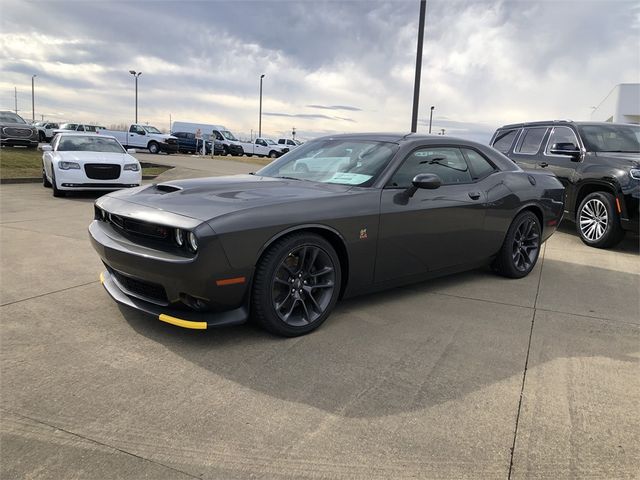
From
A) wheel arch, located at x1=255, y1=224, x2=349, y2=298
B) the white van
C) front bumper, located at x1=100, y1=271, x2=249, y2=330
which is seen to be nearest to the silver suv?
the white van

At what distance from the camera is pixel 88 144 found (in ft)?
38.1

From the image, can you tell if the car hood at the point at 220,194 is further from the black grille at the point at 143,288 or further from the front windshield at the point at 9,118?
the front windshield at the point at 9,118

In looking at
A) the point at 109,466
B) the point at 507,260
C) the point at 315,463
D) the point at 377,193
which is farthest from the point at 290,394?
the point at 507,260

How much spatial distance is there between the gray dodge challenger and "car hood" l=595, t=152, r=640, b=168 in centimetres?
288

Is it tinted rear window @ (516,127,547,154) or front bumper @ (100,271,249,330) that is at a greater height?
tinted rear window @ (516,127,547,154)

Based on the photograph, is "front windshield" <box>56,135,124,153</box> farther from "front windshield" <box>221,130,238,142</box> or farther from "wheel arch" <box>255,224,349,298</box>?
"front windshield" <box>221,130,238,142</box>

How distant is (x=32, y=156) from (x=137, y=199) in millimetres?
17316

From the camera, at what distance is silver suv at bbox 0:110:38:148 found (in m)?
20.3

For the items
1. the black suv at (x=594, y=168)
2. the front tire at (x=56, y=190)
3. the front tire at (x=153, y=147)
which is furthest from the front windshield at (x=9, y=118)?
the black suv at (x=594, y=168)

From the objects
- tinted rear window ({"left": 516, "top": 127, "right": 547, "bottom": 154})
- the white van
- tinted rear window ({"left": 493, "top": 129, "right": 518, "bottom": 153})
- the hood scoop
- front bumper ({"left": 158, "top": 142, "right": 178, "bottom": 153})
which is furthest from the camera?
the white van

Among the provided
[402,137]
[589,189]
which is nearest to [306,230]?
[402,137]

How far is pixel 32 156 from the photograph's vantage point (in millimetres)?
18203

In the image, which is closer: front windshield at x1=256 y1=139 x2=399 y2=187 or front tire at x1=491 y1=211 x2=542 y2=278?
front windshield at x1=256 y1=139 x2=399 y2=187

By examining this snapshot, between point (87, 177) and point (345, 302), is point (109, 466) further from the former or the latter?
point (87, 177)
